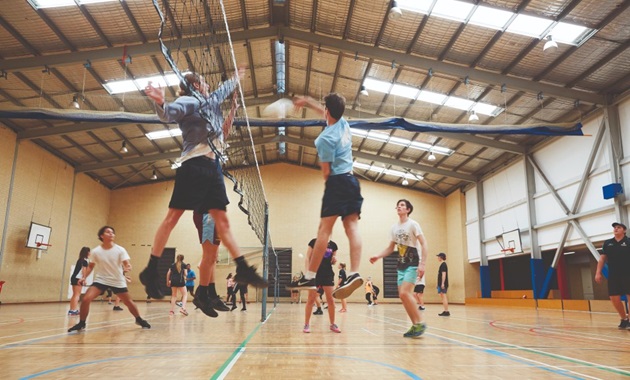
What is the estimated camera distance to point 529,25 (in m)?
12.1

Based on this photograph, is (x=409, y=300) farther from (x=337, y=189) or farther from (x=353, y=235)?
(x=337, y=189)

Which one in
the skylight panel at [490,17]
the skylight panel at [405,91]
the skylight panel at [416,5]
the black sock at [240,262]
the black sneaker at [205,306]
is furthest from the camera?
the skylight panel at [405,91]

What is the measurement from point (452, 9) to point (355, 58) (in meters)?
3.54

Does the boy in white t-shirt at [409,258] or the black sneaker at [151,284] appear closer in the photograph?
the black sneaker at [151,284]

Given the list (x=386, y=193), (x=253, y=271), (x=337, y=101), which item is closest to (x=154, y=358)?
(x=253, y=271)

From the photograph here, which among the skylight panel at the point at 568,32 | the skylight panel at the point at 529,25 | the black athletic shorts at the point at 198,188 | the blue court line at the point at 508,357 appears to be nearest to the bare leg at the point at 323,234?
the black athletic shorts at the point at 198,188

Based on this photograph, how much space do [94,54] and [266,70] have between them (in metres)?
6.27

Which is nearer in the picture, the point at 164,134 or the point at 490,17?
the point at 490,17

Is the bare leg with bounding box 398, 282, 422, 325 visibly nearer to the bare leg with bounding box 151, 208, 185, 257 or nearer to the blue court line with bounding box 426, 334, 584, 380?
the blue court line with bounding box 426, 334, 584, 380

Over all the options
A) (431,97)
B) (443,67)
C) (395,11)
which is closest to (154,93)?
(395,11)

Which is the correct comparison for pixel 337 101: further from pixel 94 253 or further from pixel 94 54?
pixel 94 54

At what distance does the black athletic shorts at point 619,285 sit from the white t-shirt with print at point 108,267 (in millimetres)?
8132

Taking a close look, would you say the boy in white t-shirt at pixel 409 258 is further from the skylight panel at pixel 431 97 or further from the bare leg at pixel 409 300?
the skylight panel at pixel 431 97

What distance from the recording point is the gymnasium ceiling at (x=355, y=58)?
39.8 ft
